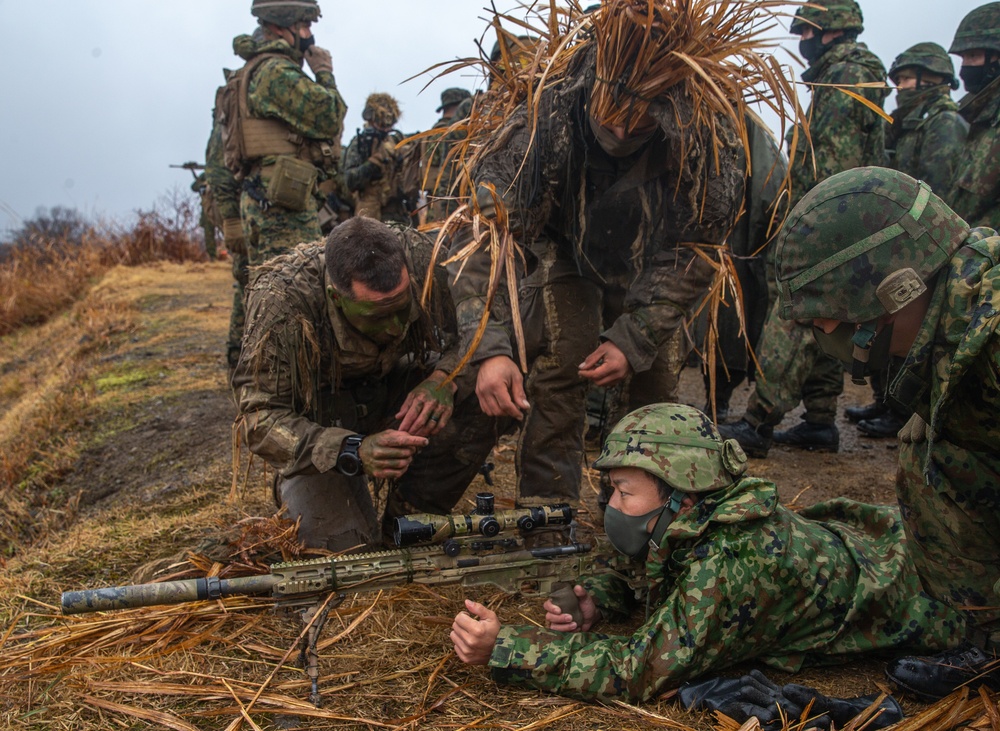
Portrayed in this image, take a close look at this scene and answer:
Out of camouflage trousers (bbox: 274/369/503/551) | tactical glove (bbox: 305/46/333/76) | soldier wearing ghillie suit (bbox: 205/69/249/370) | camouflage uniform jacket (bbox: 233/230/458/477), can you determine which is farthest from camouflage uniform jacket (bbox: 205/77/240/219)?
camouflage trousers (bbox: 274/369/503/551)

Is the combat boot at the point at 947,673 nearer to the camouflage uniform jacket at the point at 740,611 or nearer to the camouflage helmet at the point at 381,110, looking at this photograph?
the camouflage uniform jacket at the point at 740,611

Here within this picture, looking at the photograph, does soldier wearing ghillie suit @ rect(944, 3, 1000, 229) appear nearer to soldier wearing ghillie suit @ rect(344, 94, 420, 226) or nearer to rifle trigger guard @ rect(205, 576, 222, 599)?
rifle trigger guard @ rect(205, 576, 222, 599)

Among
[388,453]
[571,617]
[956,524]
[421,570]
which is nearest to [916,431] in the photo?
[956,524]

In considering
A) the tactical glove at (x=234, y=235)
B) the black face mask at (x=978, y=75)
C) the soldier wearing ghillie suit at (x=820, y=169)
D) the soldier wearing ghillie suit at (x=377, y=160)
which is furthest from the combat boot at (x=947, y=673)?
the soldier wearing ghillie suit at (x=377, y=160)

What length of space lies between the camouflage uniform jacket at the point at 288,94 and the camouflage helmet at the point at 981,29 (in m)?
4.76

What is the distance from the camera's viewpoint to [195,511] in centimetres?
448

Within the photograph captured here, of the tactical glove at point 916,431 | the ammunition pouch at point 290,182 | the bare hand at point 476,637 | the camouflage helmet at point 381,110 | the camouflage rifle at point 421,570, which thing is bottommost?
the bare hand at point 476,637

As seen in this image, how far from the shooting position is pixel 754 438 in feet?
17.4

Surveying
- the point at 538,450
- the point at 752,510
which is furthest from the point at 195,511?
the point at 752,510

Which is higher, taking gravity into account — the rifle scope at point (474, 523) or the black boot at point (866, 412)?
the rifle scope at point (474, 523)

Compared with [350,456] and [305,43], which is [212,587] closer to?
[350,456]

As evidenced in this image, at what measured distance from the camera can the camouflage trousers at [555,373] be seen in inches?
148

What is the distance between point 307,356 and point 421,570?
120 cm

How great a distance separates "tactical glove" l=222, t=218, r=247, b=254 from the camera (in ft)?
24.9
